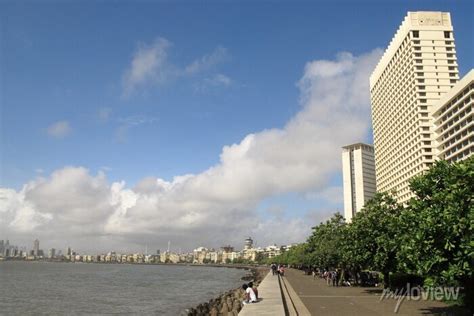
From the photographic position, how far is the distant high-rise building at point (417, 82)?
126750mm

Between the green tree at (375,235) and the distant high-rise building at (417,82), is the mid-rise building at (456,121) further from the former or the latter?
the green tree at (375,235)

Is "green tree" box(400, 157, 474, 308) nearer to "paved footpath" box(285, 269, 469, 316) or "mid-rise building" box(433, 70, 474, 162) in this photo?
"paved footpath" box(285, 269, 469, 316)

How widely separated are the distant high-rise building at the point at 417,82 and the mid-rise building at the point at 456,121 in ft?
33.0

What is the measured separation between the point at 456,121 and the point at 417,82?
91.6 feet

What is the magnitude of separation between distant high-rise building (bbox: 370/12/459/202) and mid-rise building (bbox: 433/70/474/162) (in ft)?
33.0

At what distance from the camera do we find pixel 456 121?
104 meters

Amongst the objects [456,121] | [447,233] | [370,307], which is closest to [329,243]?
[370,307]

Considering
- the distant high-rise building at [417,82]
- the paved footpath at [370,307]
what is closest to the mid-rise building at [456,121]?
the distant high-rise building at [417,82]

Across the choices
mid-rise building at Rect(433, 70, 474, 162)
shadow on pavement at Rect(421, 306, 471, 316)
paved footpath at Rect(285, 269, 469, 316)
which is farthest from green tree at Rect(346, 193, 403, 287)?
mid-rise building at Rect(433, 70, 474, 162)

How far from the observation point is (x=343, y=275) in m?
42.2

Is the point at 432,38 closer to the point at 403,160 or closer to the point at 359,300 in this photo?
the point at 403,160

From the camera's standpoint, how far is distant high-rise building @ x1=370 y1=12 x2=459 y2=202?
126750 millimetres

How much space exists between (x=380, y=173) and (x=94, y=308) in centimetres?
13327

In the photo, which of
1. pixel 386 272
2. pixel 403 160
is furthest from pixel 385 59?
pixel 386 272
